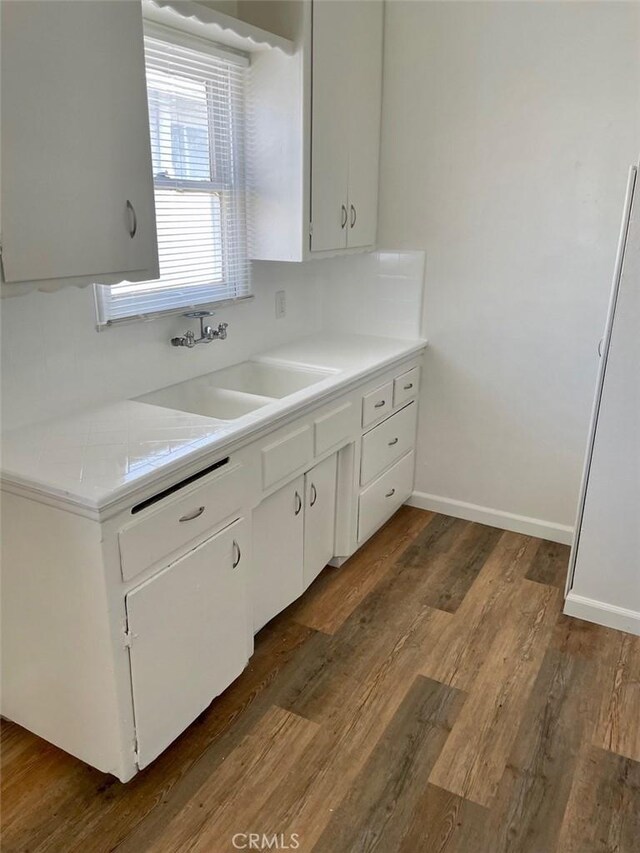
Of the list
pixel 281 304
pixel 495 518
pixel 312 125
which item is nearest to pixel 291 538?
pixel 281 304

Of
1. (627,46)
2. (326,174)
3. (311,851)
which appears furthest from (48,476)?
(627,46)

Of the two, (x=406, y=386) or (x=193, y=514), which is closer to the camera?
(x=193, y=514)

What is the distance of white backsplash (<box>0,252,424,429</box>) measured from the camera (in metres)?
1.91

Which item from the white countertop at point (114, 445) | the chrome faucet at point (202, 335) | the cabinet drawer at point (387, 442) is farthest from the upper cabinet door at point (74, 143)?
the cabinet drawer at point (387, 442)

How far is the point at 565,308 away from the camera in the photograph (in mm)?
2867

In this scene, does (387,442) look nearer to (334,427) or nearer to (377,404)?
(377,404)

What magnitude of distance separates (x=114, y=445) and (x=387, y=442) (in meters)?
1.52

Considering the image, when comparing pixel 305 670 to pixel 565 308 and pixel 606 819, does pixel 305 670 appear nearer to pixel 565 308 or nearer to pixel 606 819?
pixel 606 819

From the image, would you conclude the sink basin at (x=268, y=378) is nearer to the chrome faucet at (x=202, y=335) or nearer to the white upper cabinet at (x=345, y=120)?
the chrome faucet at (x=202, y=335)

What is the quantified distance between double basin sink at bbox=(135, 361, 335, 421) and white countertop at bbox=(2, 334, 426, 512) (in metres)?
0.20

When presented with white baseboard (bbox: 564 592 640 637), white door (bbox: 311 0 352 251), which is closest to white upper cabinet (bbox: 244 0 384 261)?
white door (bbox: 311 0 352 251)

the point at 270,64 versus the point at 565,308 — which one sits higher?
the point at 270,64

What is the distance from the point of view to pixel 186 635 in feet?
6.03

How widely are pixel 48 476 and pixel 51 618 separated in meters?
0.41
